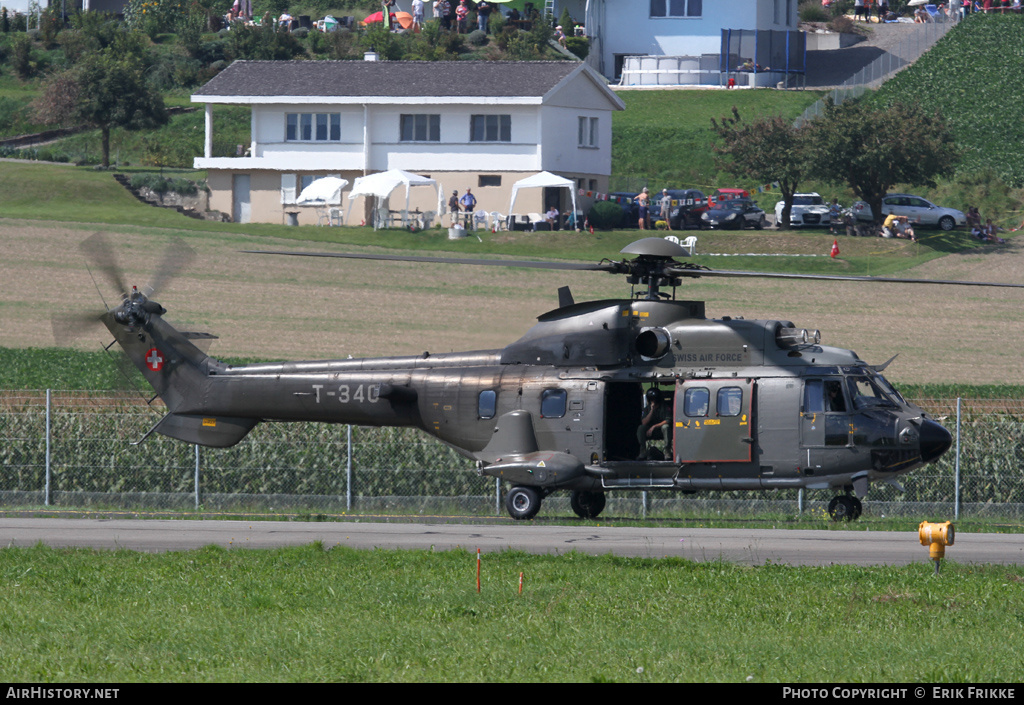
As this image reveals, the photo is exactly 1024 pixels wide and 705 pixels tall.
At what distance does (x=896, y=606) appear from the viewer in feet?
43.4

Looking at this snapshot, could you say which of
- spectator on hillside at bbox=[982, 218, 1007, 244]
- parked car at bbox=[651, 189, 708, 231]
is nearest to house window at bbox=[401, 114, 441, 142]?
A: parked car at bbox=[651, 189, 708, 231]

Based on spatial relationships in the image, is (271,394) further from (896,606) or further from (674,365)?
(896,606)

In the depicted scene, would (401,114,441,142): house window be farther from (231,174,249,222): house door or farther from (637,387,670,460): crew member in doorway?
(637,387,670,460): crew member in doorway

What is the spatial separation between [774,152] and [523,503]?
46.6 m

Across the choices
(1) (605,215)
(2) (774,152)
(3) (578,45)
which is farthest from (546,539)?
(3) (578,45)

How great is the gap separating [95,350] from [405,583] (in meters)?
27.4

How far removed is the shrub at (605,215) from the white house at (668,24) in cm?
4236

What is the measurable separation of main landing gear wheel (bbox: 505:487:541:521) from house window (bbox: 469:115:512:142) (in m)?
49.0

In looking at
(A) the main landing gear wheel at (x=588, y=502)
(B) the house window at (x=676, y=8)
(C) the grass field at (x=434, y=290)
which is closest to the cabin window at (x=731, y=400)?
(A) the main landing gear wheel at (x=588, y=502)

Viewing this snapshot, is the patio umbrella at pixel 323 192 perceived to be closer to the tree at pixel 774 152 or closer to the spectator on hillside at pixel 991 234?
the tree at pixel 774 152

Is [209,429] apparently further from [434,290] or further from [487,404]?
[434,290]

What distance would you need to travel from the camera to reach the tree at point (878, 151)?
63031 mm

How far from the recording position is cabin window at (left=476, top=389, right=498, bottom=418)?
2253 centimetres

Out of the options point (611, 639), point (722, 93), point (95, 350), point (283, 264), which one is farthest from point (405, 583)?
point (722, 93)
